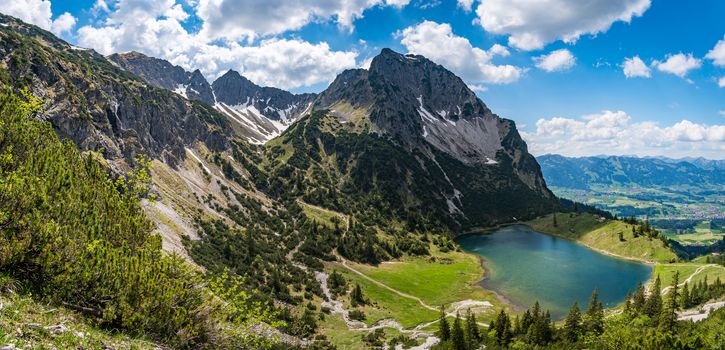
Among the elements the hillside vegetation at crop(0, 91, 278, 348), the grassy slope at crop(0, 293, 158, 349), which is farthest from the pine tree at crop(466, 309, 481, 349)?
the grassy slope at crop(0, 293, 158, 349)

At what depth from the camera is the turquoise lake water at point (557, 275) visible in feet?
393

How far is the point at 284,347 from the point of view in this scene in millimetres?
71375

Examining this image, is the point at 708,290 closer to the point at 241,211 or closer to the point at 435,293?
the point at 435,293

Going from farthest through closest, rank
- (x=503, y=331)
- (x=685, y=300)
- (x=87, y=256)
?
(x=685, y=300) → (x=503, y=331) → (x=87, y=256)

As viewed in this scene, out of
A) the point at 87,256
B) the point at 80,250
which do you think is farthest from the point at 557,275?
the point at 80,250

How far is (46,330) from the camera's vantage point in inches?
543

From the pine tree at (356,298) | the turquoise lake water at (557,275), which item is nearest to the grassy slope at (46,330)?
the pine tree at (356,298)

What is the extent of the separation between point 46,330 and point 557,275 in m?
159

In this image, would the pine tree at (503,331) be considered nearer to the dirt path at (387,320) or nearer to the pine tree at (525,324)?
the pine tree at (525,324)

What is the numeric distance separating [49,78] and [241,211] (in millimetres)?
83187

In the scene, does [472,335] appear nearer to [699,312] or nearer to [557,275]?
[699,312]

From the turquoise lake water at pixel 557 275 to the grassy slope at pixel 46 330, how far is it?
366ft

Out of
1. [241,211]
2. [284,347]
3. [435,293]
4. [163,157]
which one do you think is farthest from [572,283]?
[163,157]

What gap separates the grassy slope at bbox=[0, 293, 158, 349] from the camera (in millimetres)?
12716
